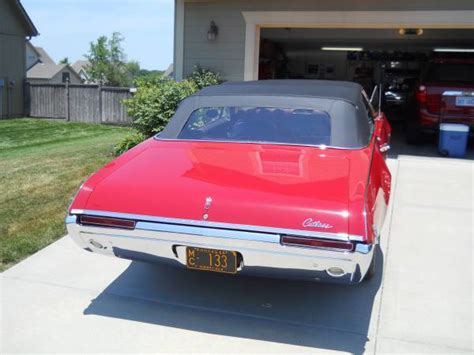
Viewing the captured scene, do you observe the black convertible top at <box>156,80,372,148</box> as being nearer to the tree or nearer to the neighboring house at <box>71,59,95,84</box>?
the tree

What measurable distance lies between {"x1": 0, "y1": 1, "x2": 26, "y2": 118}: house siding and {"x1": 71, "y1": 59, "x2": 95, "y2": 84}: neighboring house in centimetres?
5904

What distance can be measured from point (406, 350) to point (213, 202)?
1.52m

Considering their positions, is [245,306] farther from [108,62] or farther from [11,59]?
[108,62]

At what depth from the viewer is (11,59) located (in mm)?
19578

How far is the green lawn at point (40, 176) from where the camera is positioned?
16.4 feet

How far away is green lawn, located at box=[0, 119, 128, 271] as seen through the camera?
4992 mm

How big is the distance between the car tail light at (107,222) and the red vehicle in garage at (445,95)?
26.5 feet

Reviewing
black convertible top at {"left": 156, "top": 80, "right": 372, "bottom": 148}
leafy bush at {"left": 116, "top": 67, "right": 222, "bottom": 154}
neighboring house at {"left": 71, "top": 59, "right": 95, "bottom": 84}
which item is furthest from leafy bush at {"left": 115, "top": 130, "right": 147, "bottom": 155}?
neighboring house at {"left": 71, "top": 59, "right": 95, "bottom": 84}

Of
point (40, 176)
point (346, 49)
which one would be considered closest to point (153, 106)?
point (40, 176)

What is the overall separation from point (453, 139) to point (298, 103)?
592 centimetres

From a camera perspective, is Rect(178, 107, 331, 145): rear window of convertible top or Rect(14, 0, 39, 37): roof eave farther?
Rect(14, 0, 39, 37): roof eave

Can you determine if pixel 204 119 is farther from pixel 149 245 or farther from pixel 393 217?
pixel 393 217

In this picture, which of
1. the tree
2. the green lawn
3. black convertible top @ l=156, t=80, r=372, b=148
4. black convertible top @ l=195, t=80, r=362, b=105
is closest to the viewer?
black convertible top @ l=156, t=80, r=372, b=148

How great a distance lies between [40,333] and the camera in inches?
131
